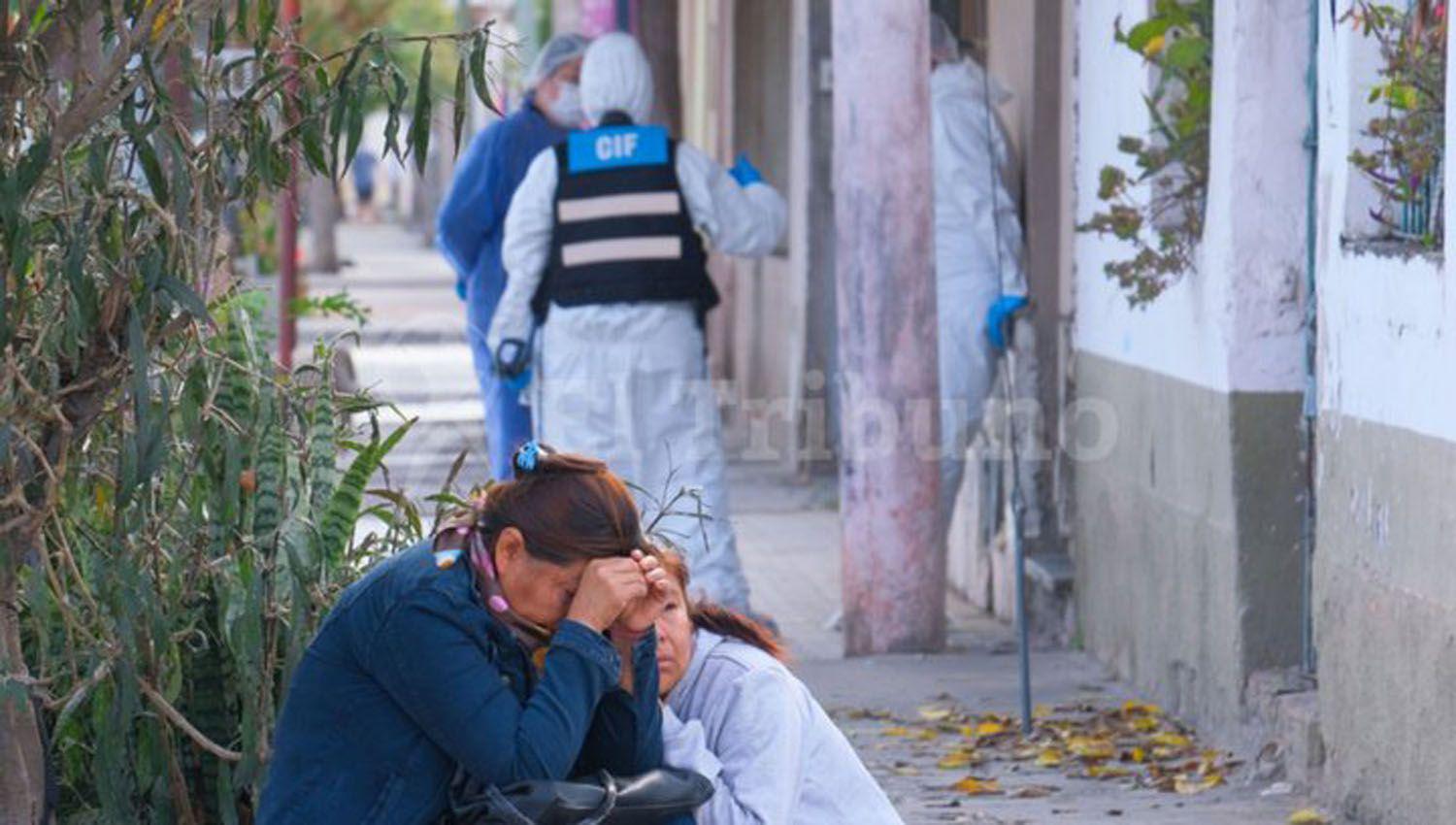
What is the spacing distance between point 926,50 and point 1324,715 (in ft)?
11.1

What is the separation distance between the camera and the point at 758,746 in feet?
14.8

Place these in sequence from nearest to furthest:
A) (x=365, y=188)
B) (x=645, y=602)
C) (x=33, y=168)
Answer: (x=645, y=602), (x=33, y=168), (x=365, y=188)

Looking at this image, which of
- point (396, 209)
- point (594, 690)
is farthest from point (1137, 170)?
point (396, 209)

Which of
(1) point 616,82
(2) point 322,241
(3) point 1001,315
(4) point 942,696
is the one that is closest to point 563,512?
(4) point 942,696

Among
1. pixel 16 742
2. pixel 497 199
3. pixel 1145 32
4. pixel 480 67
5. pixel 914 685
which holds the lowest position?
pixel 914 685

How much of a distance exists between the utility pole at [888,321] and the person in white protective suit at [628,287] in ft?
1.76

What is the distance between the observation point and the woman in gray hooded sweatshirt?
14.6ft

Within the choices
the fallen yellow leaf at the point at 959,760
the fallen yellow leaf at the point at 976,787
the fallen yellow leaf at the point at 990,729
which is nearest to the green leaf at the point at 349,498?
the fallen yellow leaf at the point at 976,787

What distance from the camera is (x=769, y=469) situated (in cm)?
1599

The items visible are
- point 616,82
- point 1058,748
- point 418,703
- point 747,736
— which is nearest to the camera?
point 418,703

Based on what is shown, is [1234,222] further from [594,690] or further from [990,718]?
[594,690]

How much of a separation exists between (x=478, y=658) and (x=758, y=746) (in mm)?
552

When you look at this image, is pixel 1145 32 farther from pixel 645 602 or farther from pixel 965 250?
pixel 645 602

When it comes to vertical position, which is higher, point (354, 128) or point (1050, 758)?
point (354, 128)
